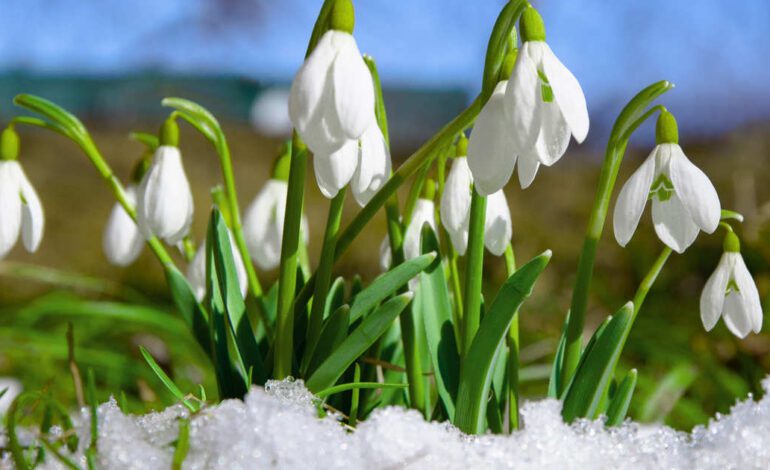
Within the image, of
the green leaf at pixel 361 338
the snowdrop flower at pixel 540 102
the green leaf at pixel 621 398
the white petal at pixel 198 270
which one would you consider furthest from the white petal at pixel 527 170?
the white petal at pixel 198 270

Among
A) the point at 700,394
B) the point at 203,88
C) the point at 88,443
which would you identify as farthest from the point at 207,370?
the point at 203,88

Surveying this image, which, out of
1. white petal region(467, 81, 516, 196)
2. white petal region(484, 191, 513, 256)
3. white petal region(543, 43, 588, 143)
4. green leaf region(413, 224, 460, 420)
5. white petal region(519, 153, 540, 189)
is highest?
white petal region(543, 43, 588, 143)

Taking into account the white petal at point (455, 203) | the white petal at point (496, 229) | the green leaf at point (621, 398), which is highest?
the white petal at point (455, 203)

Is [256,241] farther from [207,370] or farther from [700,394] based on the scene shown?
[700,394]

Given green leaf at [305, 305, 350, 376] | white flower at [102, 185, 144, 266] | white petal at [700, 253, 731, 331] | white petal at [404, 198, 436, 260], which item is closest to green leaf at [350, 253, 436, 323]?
green leaf at [305, 305, 350, 376]

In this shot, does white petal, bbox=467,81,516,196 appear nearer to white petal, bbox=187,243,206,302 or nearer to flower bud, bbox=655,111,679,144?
flower bud, bbox=655,111,679,144

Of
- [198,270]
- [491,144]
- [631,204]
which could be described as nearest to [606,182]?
[631,204]

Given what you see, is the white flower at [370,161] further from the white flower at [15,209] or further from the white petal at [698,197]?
the white flower at [15,209]

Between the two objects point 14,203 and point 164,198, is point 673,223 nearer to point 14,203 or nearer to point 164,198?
point 164,198
